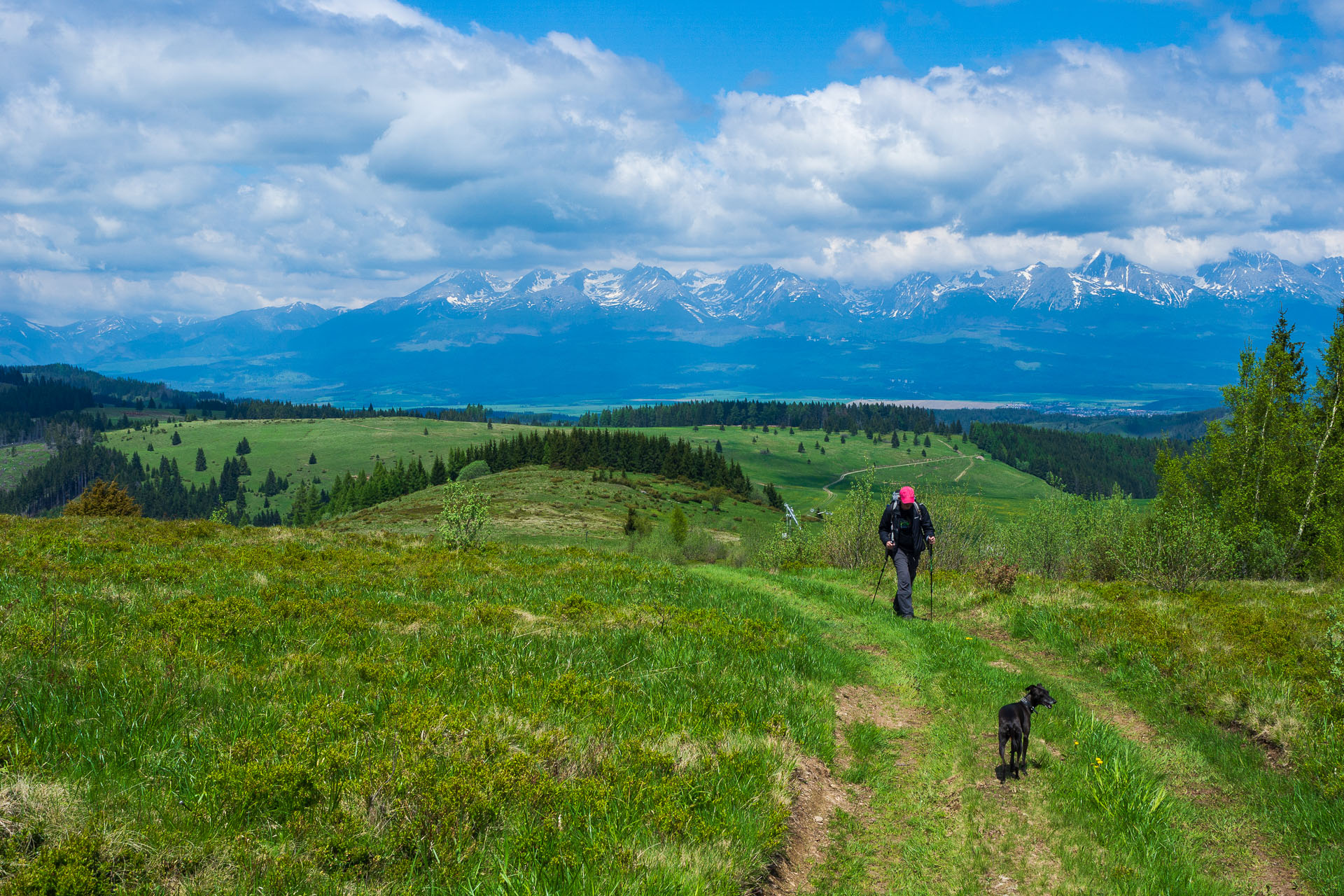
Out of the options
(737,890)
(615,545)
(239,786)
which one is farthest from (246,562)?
(615,545)

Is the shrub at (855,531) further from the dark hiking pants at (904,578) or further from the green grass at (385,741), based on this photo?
the green grass at (385,741)

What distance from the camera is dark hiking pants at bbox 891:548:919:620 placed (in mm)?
17781

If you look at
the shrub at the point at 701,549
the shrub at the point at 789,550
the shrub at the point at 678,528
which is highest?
the shrub at the point at 789,550

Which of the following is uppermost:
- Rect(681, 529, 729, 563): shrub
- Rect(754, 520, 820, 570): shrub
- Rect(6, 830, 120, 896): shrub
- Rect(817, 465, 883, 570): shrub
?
Rect(6, 830, 120, 896): shrub

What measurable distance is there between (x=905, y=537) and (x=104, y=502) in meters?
65.6

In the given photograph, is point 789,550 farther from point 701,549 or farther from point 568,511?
point 568,511

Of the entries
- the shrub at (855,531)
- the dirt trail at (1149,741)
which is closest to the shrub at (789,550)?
the shrub at (855,531)

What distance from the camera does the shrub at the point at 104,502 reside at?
181ft

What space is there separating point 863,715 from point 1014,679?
3526 mm

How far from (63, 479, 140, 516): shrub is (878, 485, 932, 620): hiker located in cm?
5975

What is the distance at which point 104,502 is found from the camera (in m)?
56.7

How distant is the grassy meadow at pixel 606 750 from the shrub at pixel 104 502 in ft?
169

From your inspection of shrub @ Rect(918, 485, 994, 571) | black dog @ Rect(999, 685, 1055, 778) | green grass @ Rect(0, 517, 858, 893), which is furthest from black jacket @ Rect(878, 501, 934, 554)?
shrub @ Rect(918, 485, 994, 571)

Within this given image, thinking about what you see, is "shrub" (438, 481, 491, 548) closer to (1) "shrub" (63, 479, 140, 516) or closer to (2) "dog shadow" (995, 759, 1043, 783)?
(1) "shrub" (63, 479, 140, 516)
